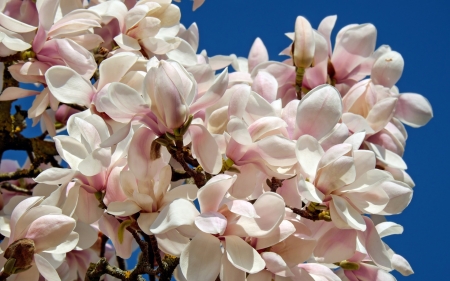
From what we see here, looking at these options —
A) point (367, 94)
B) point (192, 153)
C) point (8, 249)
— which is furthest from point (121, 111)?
point (367, 94)

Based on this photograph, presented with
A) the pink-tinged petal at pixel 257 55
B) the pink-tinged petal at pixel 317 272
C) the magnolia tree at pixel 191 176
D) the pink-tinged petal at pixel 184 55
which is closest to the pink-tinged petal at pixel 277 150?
the magnolia tree at pixel 191 176

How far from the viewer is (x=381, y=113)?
87cm

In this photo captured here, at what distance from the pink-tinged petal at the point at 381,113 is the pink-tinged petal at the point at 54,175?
16.0 inches

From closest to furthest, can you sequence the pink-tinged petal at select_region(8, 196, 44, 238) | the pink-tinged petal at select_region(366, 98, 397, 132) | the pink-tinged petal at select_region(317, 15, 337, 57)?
the pink-tinged petal at select_region(8, 196, 44, 238) < the pink-tinged petal at select_region(366, 98, 397, 132) < the pink-tinged petal at select_region(317, 15, 337, 57)

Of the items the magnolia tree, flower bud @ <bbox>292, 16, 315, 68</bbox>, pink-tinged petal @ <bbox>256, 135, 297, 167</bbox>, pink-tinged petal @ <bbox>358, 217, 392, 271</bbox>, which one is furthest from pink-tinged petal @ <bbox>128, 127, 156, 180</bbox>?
flower bud @ <bbox>292, 16, 315, 68</bbox>

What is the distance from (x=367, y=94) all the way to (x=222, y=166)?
0.31m

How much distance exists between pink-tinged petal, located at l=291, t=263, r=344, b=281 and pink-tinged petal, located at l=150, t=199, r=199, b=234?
123 mm

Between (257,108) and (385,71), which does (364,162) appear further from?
(385,71)

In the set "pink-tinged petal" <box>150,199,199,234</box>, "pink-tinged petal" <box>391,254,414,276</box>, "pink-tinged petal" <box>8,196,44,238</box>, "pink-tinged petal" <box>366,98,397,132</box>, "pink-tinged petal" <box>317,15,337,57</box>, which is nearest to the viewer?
"pink-tinged petal" <box>150,199,199,234</box>

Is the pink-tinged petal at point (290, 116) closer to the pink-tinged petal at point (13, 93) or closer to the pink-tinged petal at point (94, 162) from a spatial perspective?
the pink-tinged petal at point (94, 162)

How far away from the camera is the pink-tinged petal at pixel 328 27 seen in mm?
999

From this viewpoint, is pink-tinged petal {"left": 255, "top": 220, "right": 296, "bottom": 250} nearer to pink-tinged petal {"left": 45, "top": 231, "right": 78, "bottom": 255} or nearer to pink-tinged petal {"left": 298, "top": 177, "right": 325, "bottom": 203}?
Result: pink-tinged petal {"left": 298, "top": 177, "right": 325, "bottom": 203}

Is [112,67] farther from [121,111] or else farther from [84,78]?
[121,111]

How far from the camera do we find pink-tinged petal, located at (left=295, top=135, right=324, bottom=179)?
62 centimetres
